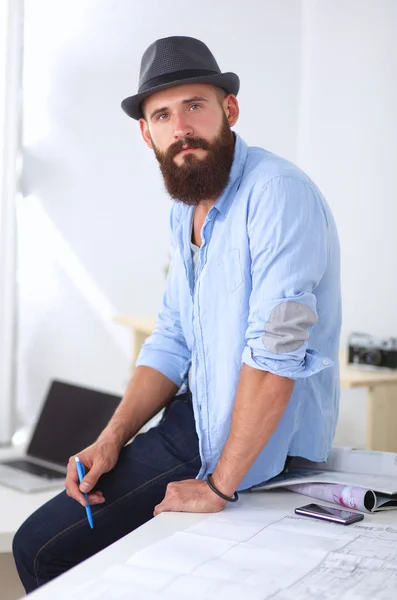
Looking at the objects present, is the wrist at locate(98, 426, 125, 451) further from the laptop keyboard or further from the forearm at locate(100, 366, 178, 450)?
the laptop keyboard

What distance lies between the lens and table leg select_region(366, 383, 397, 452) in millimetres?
2561

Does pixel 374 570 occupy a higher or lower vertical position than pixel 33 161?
lower

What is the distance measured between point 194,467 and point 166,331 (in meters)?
0.33

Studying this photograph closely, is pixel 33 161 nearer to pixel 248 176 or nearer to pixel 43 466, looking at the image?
pixel 43 466

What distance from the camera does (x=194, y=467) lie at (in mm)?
1645

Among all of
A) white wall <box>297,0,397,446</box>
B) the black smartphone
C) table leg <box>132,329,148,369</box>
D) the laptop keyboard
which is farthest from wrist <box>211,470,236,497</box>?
table leg <box>132,329,148,369</box>

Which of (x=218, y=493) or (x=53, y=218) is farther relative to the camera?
(x=53, y=218)

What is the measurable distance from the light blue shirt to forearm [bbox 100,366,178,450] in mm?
245

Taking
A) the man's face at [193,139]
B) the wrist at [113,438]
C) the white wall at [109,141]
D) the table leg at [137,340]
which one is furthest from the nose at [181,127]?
the white wall at [109,141]

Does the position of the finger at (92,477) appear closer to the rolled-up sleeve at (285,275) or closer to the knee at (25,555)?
the knee at (25,555)

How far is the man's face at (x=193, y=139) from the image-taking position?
159 centimetres

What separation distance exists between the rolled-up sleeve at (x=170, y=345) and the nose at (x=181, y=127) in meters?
0.25

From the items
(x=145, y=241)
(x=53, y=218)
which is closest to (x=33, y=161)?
(x=53, y=218)

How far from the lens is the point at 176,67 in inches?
61.9
